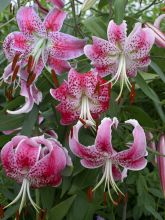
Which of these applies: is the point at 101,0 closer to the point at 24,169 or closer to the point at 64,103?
the point at 64,103

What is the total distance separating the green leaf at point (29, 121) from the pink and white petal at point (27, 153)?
0.05m

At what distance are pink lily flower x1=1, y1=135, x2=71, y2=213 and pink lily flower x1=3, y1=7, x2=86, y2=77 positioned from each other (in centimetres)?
11

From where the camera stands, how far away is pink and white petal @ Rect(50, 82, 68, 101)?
84 cm

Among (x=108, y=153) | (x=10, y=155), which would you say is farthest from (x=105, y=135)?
(x=10, y=155)

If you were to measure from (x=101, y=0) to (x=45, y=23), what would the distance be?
9.5 inches

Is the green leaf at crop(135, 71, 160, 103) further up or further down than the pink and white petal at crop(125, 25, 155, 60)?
further down

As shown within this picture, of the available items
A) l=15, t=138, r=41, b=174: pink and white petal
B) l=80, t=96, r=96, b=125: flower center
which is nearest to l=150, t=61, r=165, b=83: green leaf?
l=80, t=96, r=96, b=125: flower center

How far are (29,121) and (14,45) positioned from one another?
0.12 meters

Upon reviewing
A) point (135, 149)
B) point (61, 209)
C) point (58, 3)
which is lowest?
point (61, 209)

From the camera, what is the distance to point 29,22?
86 cm

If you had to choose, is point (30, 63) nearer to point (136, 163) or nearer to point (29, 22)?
point (29, 22)

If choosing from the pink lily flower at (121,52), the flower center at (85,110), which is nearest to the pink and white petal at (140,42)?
the pink lily flower at (121,52)

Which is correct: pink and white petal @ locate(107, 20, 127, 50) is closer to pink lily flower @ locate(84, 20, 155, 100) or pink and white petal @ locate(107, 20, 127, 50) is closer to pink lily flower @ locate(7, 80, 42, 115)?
pink lily flower @ locate(84, 20, 155, 100)

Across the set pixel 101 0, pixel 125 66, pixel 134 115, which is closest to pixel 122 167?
pixel 134 115
